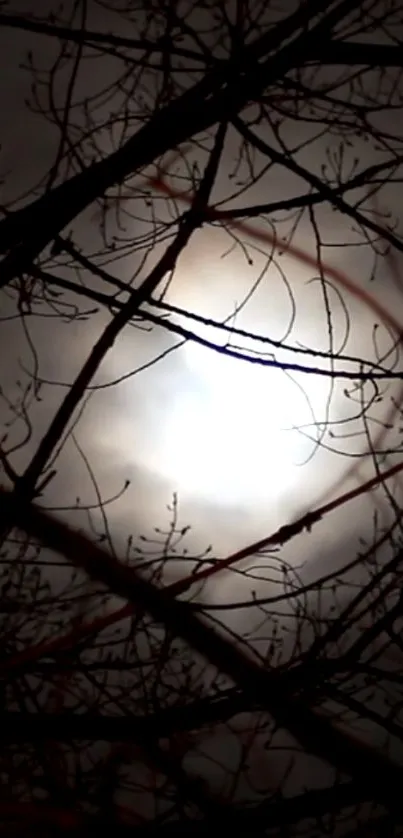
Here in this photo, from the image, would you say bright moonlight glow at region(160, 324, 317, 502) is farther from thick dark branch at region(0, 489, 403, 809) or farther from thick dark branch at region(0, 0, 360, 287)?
thick dark branch at region(0, 0, 360, 287)

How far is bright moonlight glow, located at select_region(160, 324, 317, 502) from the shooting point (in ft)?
4.36

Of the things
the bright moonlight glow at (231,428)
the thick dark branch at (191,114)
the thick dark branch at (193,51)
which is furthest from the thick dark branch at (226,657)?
the thick dark branch at (193,51)

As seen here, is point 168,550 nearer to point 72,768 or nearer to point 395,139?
point 72,768

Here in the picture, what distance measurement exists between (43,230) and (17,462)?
0.49m

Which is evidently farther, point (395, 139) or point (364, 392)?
point (364, 392)

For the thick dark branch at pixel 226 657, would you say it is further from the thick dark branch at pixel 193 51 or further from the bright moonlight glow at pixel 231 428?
the thick dark branch at pixel 193 51

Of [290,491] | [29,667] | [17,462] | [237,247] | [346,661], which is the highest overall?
Answer: [237,247]

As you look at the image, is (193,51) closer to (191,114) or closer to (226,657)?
(191,114)

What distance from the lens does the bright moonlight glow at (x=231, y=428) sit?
1330mm

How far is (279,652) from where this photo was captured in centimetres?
149

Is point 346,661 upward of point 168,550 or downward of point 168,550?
downward

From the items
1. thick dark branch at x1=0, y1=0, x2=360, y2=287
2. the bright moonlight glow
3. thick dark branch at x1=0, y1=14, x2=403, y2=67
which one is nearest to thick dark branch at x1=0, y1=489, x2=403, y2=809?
the bright moonlight glow

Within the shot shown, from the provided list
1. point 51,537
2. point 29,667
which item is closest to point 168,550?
point 51,537

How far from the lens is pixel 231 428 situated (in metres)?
1.34
